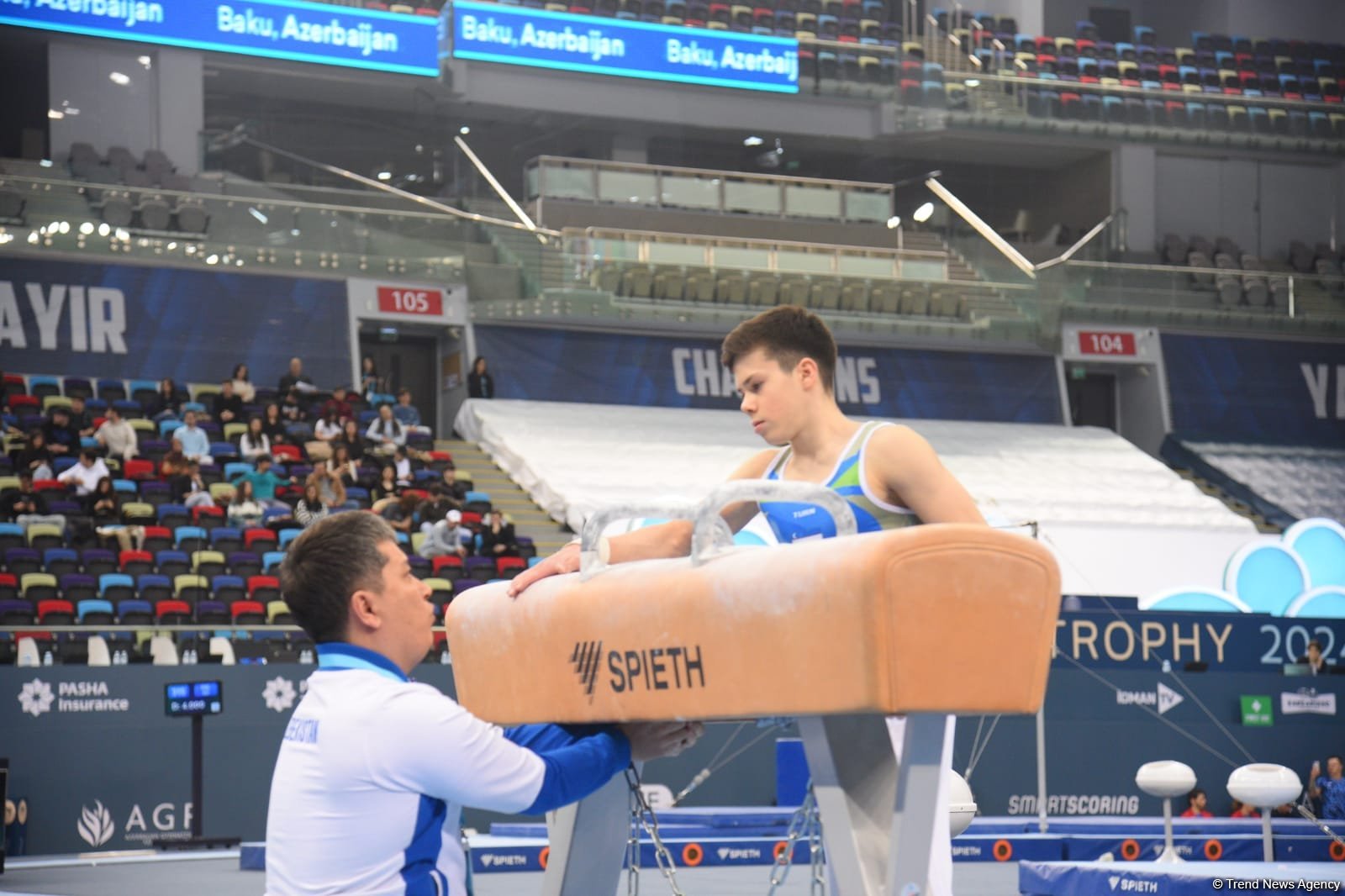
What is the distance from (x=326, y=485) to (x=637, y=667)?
11698 millimetres

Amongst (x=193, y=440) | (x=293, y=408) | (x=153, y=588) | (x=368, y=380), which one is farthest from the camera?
(x=368, y=380)

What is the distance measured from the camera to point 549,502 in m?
16.9

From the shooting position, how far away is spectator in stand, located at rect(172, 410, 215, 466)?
14711 millimetres

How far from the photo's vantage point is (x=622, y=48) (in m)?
22.5

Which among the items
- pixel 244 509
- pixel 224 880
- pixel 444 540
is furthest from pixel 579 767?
pixel 244 509

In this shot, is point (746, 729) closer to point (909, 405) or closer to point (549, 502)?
point (549, 502)

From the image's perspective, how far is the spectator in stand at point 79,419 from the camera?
1477 centimetres

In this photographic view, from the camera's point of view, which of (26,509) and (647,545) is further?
(26,509)

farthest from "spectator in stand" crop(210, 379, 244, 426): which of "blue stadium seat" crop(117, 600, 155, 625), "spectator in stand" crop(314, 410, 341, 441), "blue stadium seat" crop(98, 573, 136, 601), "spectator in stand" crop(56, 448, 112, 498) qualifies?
"blue stadium seat" crop(117, 600, 155, 625)

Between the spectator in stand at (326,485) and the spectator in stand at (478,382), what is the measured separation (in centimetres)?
509

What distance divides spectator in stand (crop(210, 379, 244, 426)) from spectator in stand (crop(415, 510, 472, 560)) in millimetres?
2834

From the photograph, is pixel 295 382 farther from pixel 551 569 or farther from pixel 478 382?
pixel 551 569

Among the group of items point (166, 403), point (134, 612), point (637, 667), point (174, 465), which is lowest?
point (134, 612)

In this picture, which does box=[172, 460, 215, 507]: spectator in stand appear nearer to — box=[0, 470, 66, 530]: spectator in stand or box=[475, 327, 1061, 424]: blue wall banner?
box=[0, 470, 66, 530]: spectator in stand
